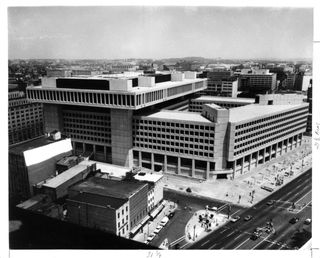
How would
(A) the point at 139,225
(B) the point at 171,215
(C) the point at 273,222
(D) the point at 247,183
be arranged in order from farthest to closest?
1. (D) the point at 247,183
2. (B) the point at 171,215
3. (C) the point at 273,222
4. (A) the point at 139,225

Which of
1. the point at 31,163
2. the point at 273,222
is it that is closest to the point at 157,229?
the point at 273,222

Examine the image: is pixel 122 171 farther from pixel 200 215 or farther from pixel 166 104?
pixel 166 104

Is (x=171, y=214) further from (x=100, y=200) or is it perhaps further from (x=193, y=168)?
(x=193, y=168)

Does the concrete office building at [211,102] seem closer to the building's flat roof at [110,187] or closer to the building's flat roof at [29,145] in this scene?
the building's flat roof at [29,145]

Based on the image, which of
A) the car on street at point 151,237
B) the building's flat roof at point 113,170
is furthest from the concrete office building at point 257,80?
the car on street at point 151,237

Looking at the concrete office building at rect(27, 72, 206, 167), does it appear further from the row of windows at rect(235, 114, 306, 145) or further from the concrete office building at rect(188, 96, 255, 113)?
the row of windows at rect(235, 114, 306, 145)

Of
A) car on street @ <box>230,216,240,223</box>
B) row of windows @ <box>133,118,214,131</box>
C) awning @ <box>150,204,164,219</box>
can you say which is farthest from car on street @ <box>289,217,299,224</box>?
row of windows @ <box>133,118,214,131</box>
